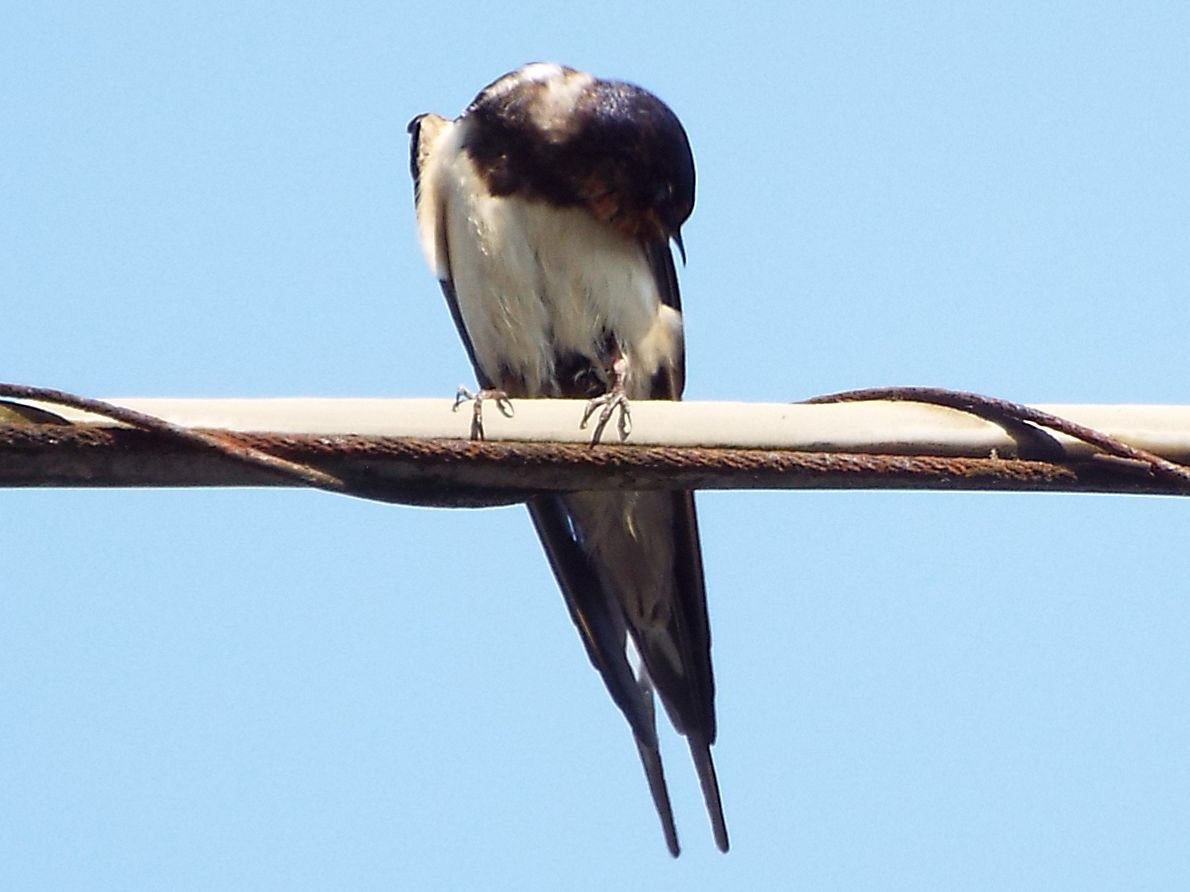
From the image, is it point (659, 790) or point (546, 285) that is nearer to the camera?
point (659, 790)

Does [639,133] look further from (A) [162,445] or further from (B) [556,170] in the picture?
(A) [162,445]

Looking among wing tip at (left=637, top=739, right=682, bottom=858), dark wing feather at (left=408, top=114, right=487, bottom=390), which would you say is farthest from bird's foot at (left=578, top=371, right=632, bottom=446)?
dark wing feather at (left=408, top=114, right=487, bottom=390)

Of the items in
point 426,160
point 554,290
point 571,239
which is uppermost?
point 426,160

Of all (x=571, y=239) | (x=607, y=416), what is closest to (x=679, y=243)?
(x=571, y=239)

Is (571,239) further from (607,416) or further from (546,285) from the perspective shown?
(607,416)

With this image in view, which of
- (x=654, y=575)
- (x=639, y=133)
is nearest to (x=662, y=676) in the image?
(x=654, y=575)

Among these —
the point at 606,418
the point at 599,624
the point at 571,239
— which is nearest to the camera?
the point at 606,418

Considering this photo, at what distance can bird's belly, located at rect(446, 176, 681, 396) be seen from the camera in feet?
14.1

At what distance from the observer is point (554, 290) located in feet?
14.2

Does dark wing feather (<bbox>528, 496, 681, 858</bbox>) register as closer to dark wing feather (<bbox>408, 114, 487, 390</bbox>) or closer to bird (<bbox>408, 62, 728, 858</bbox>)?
bird (<bbox>408, 62, 728, 858</bbox>)

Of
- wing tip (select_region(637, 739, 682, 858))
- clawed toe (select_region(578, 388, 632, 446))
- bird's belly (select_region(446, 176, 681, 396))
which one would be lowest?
wing tip (select_region(637, 739, 682, 858))

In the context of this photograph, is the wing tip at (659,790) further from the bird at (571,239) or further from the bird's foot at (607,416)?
the bird's foot at (607,416)

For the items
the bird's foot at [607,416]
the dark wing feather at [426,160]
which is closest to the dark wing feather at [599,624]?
the dark wing feather at [426,160]

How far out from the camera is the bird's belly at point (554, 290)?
4309mm
